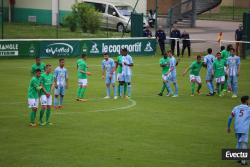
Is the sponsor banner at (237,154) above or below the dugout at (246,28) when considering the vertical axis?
below

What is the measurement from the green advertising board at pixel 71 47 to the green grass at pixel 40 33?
4817mm

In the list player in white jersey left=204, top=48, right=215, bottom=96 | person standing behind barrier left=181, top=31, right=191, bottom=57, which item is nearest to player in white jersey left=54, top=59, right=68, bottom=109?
player in white jersey left=204, top=48, right=215, bottom=96

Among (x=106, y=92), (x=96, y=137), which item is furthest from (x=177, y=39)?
(x=96, y=137)

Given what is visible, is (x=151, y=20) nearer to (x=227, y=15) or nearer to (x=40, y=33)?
Answer: (x=40, y=33)

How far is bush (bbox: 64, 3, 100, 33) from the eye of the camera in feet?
184

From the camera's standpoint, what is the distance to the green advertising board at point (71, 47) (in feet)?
150

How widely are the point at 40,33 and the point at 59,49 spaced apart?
8.81 meters

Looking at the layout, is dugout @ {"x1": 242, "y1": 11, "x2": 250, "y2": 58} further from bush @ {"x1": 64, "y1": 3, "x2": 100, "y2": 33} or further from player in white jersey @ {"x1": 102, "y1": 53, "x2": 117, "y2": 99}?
player in white jersey @ {"x1": 102, "y1": 53, "x2": 117, "y2": 99}

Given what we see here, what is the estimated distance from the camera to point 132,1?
211ft

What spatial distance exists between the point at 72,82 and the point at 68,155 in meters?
16.8

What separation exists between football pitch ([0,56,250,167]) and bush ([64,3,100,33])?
1946 cm

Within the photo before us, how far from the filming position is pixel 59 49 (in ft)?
155

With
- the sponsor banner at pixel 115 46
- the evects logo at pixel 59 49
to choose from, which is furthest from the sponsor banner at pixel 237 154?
the sponsor banner at pixel 115 46

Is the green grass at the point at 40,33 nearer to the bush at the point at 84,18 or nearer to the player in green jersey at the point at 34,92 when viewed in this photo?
the bush at the point at 84,18
